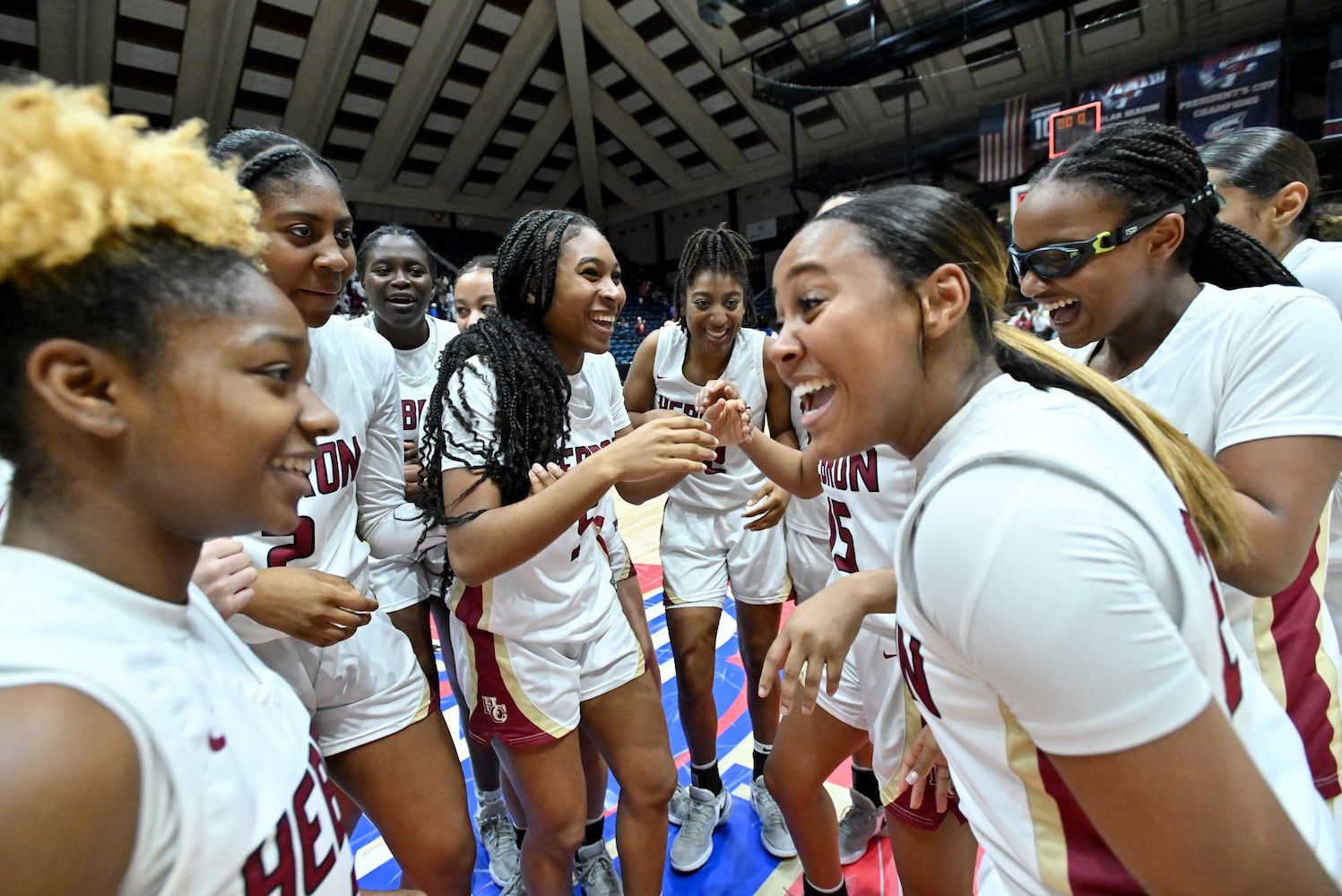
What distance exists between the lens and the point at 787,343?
1167mm

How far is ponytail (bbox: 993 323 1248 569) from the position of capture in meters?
1.08

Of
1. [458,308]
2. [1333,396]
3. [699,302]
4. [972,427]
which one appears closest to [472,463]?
[972,427]

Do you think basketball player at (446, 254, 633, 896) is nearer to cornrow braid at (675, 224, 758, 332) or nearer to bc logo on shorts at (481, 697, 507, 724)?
bc logo on shorts at (481, 697, 507, 724)

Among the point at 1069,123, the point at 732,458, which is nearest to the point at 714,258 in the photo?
the point at 732,458

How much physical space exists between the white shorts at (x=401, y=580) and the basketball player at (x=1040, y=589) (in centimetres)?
160

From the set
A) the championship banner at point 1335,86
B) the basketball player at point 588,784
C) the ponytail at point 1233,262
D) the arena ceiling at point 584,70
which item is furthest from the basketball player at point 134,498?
the championship banner at point 1335,86

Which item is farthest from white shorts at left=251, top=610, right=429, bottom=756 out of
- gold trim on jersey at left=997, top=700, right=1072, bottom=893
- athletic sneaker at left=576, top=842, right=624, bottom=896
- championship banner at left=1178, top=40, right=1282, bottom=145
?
championship banner at left=1178, top=40, right=1282, bottom=145

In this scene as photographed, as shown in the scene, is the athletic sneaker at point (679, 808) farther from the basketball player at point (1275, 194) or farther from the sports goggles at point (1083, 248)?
the basketball player at point (1275, 194)

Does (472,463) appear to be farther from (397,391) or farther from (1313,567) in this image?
(1313,567)

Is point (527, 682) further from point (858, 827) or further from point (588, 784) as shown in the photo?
point (858, 827)

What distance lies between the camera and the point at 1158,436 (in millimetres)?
1076

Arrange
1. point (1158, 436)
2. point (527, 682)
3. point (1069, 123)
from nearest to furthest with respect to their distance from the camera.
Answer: point (1158, 436), point (527, 682), point (1069, 123)

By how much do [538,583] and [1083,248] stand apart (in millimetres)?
1595

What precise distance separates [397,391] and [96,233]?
1.41 metres
